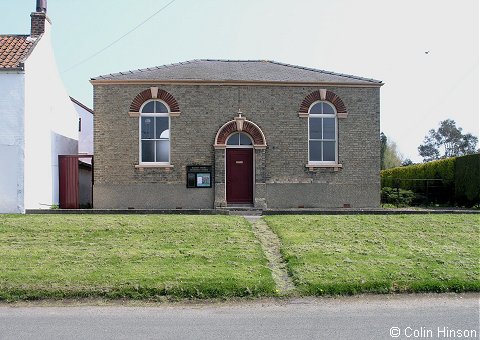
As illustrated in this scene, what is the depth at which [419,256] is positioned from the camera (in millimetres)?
11109

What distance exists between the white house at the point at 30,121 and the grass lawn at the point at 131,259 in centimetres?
438

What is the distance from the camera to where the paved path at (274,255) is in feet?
31.3

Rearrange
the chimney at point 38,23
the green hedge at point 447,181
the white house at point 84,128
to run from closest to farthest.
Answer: the chimney at point 38,23 → the green hedge at point 447,181 → the white house at point 84,128

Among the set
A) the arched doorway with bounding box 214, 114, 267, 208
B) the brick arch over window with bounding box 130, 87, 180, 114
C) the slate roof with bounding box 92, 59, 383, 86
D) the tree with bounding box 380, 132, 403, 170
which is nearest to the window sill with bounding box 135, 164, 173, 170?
the arched doorway with bounding box 214, 114, 267, 208

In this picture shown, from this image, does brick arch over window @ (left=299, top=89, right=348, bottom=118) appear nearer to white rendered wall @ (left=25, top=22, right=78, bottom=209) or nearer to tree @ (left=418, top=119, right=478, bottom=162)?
white rendered wall @ (left=25, top=22, right=78, bottom=209)

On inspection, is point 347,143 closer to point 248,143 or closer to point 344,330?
point 248,143

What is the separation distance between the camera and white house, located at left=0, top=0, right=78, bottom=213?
1900 cm

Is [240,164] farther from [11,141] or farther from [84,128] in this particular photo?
[84,128]

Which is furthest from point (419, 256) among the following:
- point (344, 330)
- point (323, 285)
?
point (344, 330)

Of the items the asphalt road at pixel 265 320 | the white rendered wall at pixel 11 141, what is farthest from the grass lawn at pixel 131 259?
the white rendered wall at pixel 11 141

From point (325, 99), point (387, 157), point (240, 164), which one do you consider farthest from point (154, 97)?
point (387, 157)

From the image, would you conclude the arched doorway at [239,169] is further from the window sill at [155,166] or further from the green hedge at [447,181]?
the green hedge at [447,181]

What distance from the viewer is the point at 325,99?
2177 centimetres

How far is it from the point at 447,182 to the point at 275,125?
11427 millimetres
